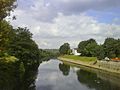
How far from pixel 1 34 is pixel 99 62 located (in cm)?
9239

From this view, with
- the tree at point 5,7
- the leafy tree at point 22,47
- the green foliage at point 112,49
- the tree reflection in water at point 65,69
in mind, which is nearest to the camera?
the tree at point 5,7

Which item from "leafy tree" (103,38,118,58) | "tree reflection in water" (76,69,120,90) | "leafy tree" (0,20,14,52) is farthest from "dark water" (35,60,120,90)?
"leafy tree" (103,38,118,58)

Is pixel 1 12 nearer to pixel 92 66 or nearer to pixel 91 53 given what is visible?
pixel 92 66

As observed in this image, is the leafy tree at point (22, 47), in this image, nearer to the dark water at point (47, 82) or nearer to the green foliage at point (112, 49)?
the dark water at point (47, 82)

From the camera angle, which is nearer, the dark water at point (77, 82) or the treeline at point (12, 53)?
the treeline at point (12, 53)

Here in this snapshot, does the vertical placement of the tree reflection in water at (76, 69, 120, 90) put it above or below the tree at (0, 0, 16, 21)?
below

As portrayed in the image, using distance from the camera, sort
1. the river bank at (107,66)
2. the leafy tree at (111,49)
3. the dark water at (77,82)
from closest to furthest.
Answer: the dark water at (77,82), the river bank at (107,66), the leafy tree at (111,49)

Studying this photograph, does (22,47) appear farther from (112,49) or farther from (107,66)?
(112,49)

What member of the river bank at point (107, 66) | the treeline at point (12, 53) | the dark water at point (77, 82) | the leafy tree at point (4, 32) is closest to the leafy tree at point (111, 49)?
the river bank at point (107, 66)

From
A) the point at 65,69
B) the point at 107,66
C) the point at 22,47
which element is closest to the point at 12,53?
the point at 22,47

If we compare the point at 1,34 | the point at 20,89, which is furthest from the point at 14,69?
the point at 1,34

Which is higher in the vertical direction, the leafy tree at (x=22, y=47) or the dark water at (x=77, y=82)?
the leafy tree at (x=22, y=47)

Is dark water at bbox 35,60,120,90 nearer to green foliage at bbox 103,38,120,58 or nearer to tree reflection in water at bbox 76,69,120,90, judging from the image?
tree reflection in water at bbox 76,69,120,90

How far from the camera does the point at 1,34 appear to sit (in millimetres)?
25969
